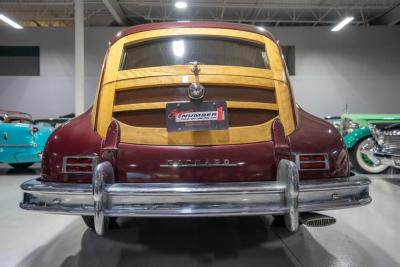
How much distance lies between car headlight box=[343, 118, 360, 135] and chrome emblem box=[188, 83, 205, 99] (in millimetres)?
5340

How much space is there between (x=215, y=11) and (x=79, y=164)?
485 inches

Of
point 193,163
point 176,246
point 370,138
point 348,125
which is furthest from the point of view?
point 348,125

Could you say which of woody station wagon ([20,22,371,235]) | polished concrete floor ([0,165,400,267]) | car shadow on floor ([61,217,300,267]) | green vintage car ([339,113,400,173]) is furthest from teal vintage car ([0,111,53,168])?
green vintage car ([339,113,400,173])

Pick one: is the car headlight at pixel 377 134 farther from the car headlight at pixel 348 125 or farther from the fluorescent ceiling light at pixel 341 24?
the fluorescent ceiling light at pixel 341 24

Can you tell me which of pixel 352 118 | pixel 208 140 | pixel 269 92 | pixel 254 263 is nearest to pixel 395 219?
pixel 254 263

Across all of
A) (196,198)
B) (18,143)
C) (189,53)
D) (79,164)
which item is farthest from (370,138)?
(18,143)

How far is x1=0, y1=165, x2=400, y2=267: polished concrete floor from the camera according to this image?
2430mm

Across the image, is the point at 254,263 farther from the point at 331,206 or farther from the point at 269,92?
the point at 269,92

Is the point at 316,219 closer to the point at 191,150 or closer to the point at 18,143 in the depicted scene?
the point at 191,150

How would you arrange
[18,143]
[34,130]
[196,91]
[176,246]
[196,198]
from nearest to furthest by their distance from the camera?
1. [196,198]
2. [196,91]
3. [176,246]
4. [18,143]
5. [34,130]

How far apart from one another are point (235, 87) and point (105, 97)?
0.85m

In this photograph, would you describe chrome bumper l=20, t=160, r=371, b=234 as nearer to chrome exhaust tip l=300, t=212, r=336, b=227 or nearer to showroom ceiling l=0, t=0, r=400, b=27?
chrome exhaust tip l=300, t=212, r=336, b=227

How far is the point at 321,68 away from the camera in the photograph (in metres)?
14.2

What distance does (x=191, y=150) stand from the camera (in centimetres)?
208
